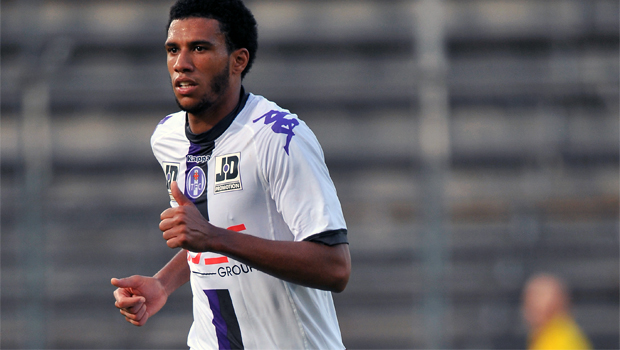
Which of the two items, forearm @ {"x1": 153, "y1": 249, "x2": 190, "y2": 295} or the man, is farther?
forearm @ {"x1": 153, "y1": 249, "x2": 190, "y2": 295}

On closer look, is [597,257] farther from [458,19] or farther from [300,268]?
[300,268]

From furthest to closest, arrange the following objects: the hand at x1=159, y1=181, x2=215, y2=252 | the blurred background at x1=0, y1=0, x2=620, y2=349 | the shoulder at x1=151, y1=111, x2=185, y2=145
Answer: the blurred background at x1=0, y1=0, x2=620, y2=349 → the shoulder at x1=151, y1=111, x2=185, y2=145 → the hand at x1=159, y1=181, x2=215, y2=252

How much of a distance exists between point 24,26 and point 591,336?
23.0ft

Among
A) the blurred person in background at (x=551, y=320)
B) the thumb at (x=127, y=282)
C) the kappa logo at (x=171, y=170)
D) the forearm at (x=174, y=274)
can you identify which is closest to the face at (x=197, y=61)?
the kappa logo at (x=171, y=170)

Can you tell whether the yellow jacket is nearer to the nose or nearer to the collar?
the collar

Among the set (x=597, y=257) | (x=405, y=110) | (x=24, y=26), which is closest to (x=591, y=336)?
(x=597, y=257)

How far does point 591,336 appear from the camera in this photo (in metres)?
7.52

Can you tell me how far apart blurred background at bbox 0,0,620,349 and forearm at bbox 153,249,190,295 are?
435 cm

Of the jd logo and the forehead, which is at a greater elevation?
the forehead

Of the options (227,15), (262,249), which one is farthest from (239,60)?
(262,249)

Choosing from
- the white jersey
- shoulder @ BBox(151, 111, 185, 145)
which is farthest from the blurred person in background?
shoulder @ BBox(151, 111, 185, 145)

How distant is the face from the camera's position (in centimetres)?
272

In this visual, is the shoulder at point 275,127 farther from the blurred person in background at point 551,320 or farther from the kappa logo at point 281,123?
the blurred person in background at point 551,320

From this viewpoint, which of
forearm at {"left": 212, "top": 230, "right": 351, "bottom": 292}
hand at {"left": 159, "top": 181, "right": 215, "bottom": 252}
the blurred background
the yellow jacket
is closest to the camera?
hand at {"left": 159, "top": 181, "right": 215, "bottom": 252}
